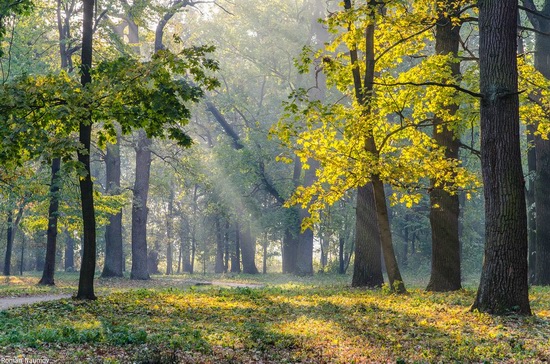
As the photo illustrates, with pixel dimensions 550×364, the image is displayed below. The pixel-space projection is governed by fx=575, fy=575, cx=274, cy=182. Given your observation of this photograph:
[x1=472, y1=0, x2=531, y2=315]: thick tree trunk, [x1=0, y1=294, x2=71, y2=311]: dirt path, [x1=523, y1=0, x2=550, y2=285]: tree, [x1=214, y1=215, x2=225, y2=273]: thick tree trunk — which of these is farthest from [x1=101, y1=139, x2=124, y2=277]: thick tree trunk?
[x1=472, y1=0, x2=531, y2=315]: thick tree trunk

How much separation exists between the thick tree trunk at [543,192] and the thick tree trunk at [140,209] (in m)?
21.8

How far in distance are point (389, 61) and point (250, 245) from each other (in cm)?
3282

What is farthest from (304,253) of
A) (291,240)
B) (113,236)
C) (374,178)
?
(374,178)

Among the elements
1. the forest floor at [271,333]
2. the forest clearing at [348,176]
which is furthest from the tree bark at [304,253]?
the forest floor at [271,333]

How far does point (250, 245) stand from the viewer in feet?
157

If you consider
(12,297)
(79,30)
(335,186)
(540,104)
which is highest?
(79,30)

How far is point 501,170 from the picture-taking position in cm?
1123

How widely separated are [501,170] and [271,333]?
5.52 m

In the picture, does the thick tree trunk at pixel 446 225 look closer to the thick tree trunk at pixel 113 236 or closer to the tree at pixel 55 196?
the tree at pixel 55 196

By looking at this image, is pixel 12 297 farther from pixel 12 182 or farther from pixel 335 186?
pixel 335 186

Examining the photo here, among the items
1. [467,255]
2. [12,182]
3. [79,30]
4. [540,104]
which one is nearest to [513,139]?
[540,104]

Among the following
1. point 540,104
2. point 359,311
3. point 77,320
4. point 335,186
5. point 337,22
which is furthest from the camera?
point 540,104

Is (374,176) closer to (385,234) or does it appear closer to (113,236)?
(385,234)

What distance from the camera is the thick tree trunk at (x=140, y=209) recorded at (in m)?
34.5
